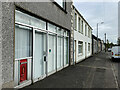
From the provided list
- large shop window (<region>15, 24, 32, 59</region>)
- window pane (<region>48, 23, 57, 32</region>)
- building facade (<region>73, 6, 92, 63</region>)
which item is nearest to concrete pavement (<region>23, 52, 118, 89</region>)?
large shop window (<region>15, 24, 32, 59</region>)

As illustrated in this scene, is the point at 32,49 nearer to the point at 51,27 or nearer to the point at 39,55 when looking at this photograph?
the point at 39,55

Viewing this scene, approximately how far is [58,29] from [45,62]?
2.68 metres

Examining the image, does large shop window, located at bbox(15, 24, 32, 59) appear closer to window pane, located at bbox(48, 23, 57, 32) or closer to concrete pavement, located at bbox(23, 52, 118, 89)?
concrete pavement, located at bbox(23, 52, 118, 89)

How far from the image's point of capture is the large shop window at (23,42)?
4.20 metres

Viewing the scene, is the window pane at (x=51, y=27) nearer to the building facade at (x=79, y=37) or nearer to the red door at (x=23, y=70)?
the red door at (x=23, y=70)

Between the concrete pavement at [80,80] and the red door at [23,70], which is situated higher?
the red door at [23,70]

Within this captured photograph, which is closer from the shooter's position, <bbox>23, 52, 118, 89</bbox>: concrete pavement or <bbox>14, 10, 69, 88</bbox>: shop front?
<bbox>14, 10, 69, 88</bbox>: shop front

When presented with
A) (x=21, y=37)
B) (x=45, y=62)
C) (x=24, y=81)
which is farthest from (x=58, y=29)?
(x=24, y=81)

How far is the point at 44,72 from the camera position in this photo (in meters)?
5.90

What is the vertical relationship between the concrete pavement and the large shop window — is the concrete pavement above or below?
below

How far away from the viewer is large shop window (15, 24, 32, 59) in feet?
13.8

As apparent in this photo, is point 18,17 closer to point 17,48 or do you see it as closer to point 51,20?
point 17,48

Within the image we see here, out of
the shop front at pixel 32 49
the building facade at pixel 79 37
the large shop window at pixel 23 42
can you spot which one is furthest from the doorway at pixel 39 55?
the building facade at pixel 79 37

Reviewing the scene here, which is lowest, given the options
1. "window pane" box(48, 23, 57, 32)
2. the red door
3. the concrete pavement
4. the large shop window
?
the concrete pavement
